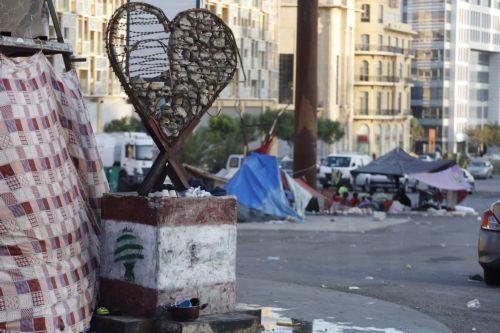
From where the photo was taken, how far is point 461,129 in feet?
553

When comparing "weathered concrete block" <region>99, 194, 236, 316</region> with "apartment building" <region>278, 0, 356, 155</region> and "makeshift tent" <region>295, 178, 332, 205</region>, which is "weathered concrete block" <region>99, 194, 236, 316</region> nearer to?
"makeshift tent" <region>295, 178, 332, 205</region>

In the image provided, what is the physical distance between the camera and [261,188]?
3384 centimetres

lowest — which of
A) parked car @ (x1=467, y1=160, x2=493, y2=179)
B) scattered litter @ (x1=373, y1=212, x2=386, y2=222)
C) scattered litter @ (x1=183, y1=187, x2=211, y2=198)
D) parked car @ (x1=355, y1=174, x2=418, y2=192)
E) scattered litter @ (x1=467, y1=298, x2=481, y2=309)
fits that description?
parked car @ (x1=467, y1=160, x2=493, y2=179)

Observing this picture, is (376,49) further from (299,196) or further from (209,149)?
(299,196)

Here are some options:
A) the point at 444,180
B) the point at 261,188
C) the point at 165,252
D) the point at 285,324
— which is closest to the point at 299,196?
the point at 261,188

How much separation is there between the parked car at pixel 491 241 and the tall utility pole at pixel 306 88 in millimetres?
20432

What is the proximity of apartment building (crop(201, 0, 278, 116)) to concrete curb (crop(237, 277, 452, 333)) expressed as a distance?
231 feet

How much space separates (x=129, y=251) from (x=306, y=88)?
88.1 feet

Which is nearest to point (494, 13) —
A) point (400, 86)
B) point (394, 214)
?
point (400, 86)

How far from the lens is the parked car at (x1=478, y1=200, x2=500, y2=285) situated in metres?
17.4

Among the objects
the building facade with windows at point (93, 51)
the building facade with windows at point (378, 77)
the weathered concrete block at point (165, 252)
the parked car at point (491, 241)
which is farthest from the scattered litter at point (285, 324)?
the building facade with windows at point (378, 77)

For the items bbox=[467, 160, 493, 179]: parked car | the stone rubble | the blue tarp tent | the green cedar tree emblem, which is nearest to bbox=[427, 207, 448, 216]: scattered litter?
the blue tarp tent

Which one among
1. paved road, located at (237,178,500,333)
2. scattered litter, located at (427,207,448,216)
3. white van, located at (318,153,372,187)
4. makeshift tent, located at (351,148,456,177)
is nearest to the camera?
paved road, located at (237,178,500,333)

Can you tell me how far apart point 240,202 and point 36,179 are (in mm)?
22355
